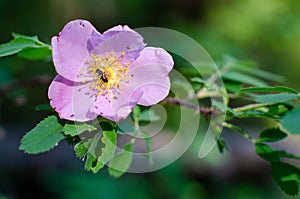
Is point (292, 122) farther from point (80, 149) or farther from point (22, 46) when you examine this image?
point (22, 46)

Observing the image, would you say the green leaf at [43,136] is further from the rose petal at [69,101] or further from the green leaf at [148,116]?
the green leaf at [148,116]

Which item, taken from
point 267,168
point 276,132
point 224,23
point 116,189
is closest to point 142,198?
point 116,189

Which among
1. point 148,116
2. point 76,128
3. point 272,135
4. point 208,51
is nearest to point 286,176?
point 272,135

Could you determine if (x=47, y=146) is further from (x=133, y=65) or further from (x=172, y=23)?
(x=172, y=23)

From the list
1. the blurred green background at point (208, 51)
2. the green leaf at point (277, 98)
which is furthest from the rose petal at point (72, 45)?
the blurred green background at point (208, 51)

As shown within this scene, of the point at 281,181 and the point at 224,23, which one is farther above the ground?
the point at 281,181

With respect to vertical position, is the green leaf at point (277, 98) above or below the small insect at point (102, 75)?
above
